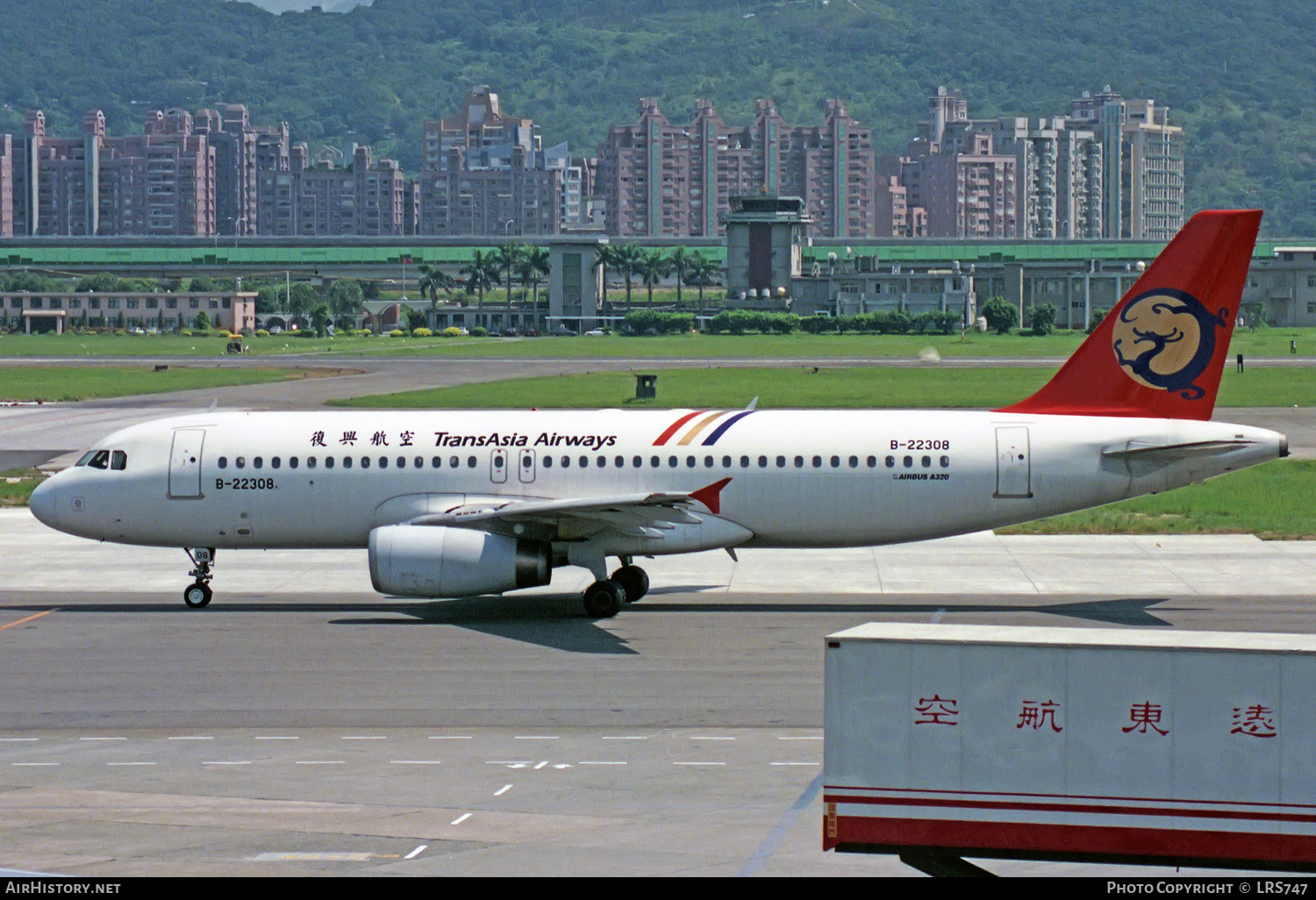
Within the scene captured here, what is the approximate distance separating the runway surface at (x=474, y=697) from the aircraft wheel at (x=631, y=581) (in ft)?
1.39

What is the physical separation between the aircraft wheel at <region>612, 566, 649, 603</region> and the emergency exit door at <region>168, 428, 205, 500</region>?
8.64m

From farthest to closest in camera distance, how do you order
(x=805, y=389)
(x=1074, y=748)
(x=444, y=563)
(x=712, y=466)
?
(x=805, y=389) → (x=712, y=466) → (x=444, y=563) → (x=1074, y=748)

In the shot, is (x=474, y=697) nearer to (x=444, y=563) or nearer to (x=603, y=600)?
(x=444, y=563)

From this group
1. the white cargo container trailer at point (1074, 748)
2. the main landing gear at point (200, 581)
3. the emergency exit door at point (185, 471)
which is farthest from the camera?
the main landing gear at point (200, 581)

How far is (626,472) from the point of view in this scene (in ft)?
108

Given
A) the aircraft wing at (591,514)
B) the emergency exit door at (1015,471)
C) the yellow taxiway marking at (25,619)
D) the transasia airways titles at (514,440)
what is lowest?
the yellow taxiway marking at (25,619)

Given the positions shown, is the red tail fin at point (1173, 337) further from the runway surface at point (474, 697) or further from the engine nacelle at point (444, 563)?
the engine nacelle at point (444, 563)

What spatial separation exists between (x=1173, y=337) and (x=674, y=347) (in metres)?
139

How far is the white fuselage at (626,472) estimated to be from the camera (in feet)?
105

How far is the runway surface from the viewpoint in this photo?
1719 cm

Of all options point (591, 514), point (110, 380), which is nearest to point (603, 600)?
Result: point (591, 514)

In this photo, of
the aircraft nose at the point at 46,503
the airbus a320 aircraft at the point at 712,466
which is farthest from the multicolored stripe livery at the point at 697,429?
the aircraft nose at the point at 46,503

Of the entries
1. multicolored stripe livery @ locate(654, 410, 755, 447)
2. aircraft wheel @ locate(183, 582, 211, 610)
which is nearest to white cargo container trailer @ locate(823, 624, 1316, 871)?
multicolored stripe livery @ locate(654, 410, 755, 447)

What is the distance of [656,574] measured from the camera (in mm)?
37875
